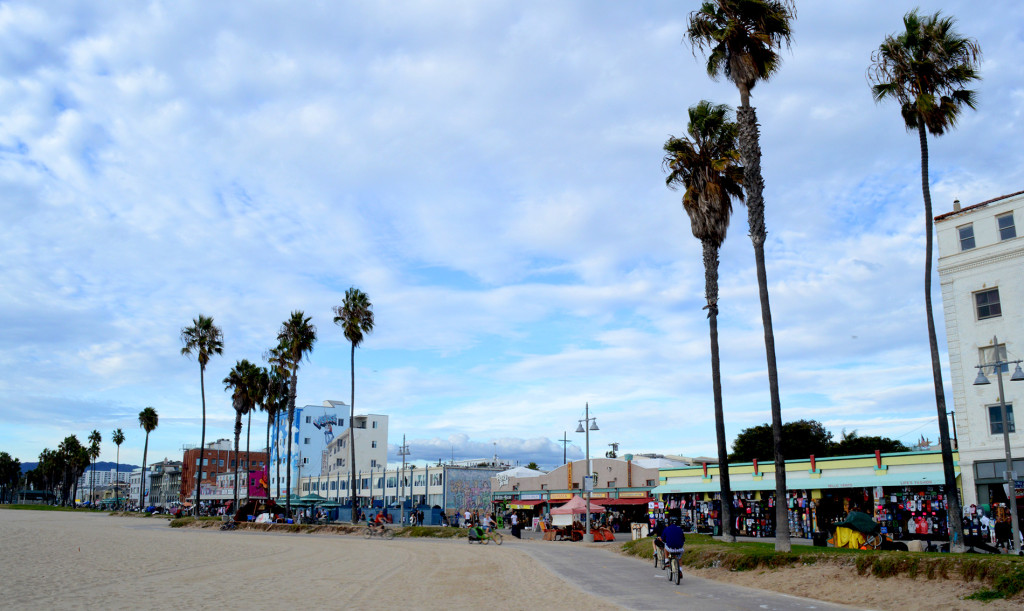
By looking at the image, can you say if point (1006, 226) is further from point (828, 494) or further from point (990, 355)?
point (828, 494)

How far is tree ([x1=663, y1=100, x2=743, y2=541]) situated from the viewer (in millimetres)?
25531

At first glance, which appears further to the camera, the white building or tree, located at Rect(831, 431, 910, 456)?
tree, located at Rect(831, 431, 910, 456)

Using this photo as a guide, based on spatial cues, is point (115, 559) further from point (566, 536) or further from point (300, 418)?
point (300, 418)

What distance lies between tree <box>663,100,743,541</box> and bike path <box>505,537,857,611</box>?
6.78m

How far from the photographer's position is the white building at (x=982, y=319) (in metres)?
26.9

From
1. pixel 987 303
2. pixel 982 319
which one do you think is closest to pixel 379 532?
pixel 982 319

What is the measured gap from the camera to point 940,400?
20531mm

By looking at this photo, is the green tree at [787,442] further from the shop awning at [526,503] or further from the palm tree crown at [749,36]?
the palm tree crown at [749,36]

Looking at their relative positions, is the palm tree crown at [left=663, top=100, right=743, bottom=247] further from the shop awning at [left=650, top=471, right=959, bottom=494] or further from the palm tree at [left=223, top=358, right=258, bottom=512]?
the palm tree at [left=223, top=358, right=258, bottom=512]

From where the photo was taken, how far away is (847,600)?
44.9ft

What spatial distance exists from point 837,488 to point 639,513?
22.5 meters

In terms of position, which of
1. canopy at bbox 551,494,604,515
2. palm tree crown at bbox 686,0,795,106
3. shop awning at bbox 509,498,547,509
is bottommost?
shop awning at bbox 509,498,547,509

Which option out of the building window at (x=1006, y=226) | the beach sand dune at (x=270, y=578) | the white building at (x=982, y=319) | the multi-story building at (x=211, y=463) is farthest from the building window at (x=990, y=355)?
the multi-story building at (x=211, y=463)

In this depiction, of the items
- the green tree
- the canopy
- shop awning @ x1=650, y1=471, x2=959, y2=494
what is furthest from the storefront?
the green tree
